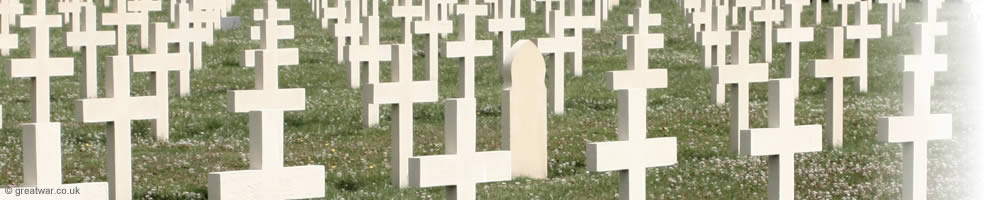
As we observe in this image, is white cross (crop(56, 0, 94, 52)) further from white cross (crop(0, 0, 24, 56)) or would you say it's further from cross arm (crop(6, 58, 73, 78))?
cross arm (crop(6, 58, 73, 78))

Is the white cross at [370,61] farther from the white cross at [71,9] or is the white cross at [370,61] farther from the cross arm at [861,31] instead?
the white cross at [71,9]

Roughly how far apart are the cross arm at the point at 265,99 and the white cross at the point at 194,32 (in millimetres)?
5685

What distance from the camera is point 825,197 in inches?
344

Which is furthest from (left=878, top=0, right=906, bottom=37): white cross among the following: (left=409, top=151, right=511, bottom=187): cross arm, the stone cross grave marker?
(left=409, top=151, right=511, bottom=187): cross arm

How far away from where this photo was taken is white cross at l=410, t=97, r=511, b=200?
222 inches

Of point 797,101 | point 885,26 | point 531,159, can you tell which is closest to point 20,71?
point 531,159

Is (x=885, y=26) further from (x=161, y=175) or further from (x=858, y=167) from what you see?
(x=161, y=175)

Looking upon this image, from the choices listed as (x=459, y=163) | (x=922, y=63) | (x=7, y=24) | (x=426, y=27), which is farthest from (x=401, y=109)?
(x=7, y=24)

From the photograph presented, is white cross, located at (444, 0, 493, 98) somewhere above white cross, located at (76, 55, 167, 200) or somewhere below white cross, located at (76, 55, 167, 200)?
above

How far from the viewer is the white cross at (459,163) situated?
222 inches

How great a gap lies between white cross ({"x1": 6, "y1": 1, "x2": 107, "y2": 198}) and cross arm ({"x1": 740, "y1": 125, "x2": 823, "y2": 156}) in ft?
7.73

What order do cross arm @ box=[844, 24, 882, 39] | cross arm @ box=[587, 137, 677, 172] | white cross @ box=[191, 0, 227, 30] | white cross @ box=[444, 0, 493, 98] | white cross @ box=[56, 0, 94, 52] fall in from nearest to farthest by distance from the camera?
cross arm @ box=[587, 137, 677, 172], white cross @ box=[444, 0, 493, 98], cross arm @ box=[844, 24, 882, 39], white cross @ box=[56, 0, 94, 52], white cross @ box=[191, 0, 227, 30]

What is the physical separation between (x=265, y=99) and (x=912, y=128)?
2694 mm

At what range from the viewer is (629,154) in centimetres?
609
